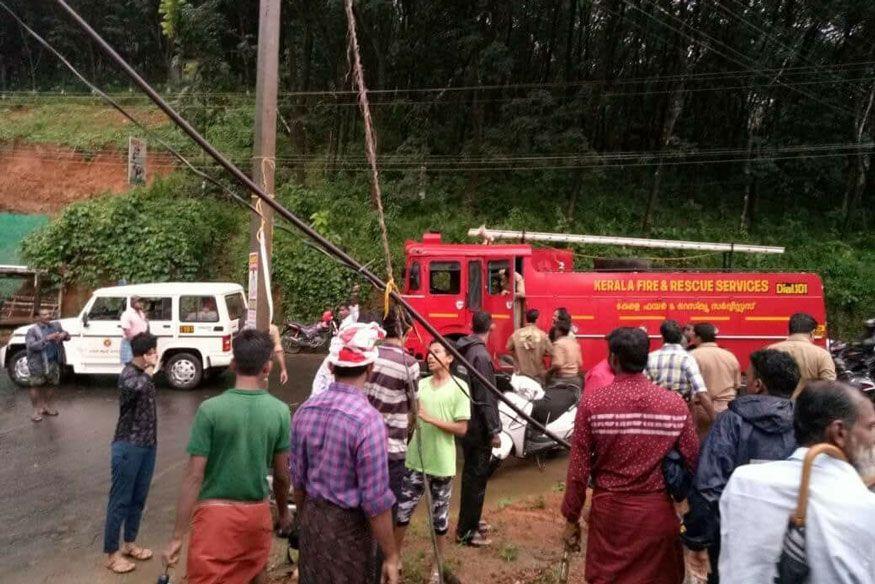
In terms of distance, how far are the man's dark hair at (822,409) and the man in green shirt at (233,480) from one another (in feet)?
7.09

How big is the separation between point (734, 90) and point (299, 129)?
15.6m

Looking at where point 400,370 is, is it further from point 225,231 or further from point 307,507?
point 225,231

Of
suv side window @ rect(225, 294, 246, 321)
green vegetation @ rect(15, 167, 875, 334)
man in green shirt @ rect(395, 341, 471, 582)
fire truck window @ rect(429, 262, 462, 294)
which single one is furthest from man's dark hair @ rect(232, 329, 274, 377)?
green vegetation @ rect(15, 167, 875, 334)

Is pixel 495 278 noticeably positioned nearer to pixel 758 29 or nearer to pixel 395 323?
pixel 395 323

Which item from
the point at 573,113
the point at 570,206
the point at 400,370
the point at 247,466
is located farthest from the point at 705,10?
the point at 247,466

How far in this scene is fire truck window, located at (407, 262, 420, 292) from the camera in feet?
34.0

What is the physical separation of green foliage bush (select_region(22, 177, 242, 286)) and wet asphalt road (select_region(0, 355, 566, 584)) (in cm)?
773

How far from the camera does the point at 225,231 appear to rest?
19219 mm

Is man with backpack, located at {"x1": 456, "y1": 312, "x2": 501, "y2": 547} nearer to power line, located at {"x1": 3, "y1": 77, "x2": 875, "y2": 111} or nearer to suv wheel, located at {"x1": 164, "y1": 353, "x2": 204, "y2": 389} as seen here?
suv wheel, located at {"x1": 164, "y1": 353, "x2": 204, "y2": 389}

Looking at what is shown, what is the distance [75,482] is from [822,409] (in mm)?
6762

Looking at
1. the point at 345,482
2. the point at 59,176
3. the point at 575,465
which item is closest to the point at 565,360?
the point at 575,465

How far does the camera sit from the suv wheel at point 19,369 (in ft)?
35.0

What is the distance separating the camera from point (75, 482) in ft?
20.2

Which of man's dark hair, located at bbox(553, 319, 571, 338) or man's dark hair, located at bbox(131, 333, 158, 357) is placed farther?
man's dark hair, located at bbox(553, 319, 571, 338)
